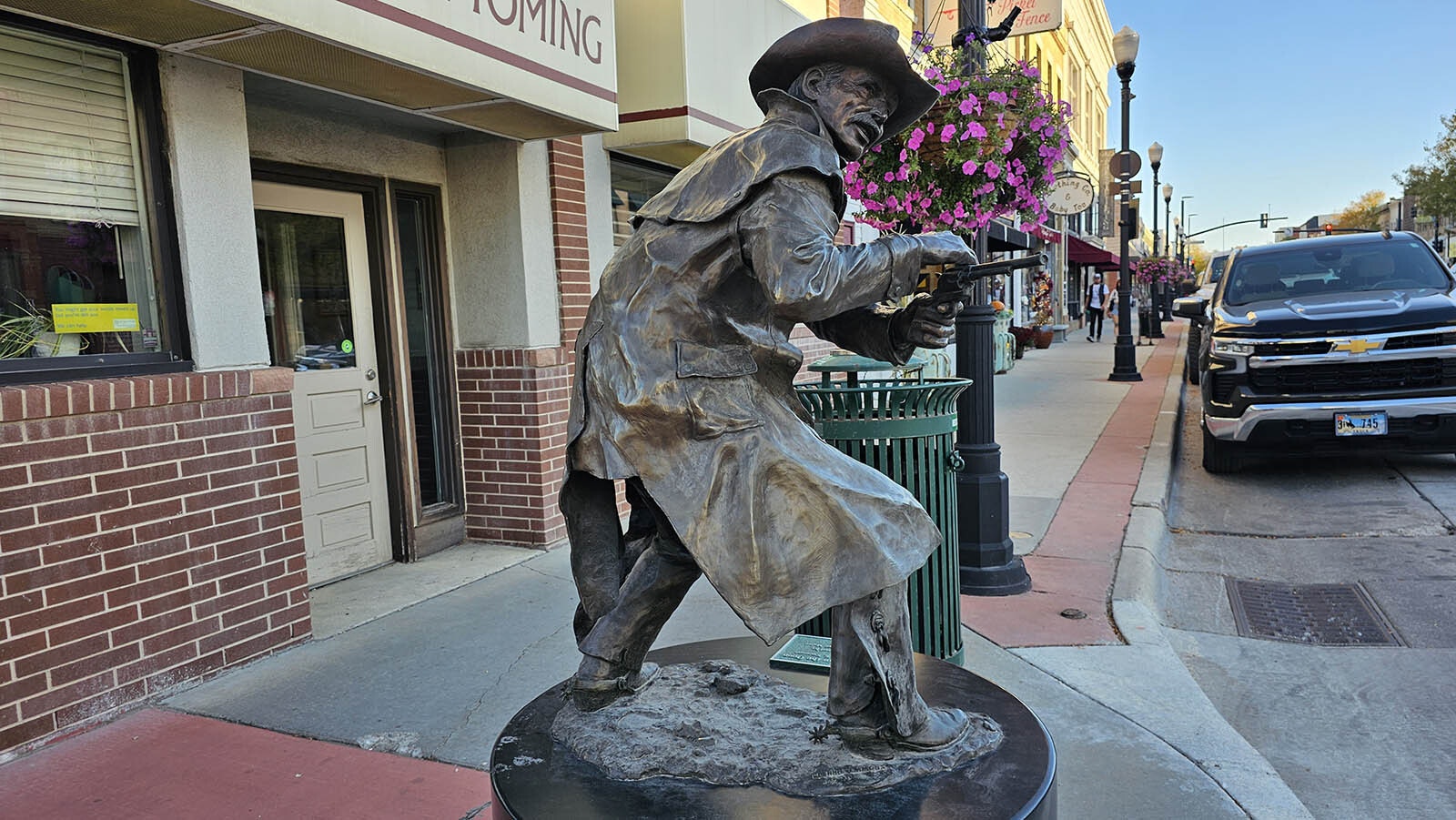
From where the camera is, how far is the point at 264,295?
542 centimetres

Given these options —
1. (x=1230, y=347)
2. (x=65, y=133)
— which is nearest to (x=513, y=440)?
(x=65, y=133)

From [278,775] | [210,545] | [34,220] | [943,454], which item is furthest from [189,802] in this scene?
[943,454]

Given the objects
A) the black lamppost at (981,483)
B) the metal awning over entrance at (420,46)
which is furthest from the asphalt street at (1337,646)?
the metal awning over entrance at (420,46)

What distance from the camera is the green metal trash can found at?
3756 millimetres

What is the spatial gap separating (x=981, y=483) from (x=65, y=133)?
4.46m

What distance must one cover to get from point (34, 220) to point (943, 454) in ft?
12.0

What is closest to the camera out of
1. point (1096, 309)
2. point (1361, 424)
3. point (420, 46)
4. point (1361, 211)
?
point (420, 46)

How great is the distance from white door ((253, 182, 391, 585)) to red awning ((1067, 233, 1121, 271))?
31569 mm

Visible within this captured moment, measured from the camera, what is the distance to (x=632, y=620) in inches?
104

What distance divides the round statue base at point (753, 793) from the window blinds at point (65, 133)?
288 cm

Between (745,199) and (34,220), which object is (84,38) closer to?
(34,220)

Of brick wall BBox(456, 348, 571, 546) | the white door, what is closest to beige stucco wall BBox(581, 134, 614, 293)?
brick wall BBox(456, 348, 571, 546)

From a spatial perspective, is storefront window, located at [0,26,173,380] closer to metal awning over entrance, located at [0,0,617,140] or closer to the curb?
metal awning over entrance, located at [0,0,617,140]

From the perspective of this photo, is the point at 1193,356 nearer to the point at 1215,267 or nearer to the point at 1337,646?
the point at 1215,267
